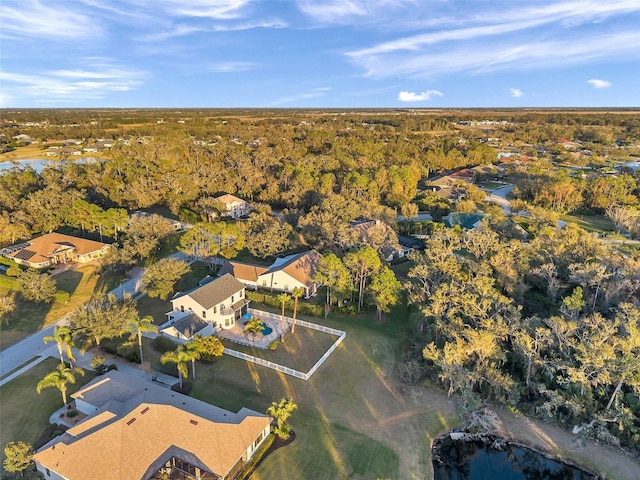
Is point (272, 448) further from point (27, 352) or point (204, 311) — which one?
point (27, 352)

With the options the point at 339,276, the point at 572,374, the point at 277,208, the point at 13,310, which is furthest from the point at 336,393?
the point at 277,208

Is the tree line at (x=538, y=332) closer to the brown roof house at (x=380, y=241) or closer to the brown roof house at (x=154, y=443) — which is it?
the brown roof house at (x=380, y=241)

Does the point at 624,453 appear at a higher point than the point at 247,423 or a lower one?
lower

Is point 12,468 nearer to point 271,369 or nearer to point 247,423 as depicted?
point 247,423

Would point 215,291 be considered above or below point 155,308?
above

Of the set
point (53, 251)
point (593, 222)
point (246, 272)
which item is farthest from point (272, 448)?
point (593, 222)

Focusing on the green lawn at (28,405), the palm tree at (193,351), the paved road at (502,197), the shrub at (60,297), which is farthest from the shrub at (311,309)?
the paved road at (502,197)
